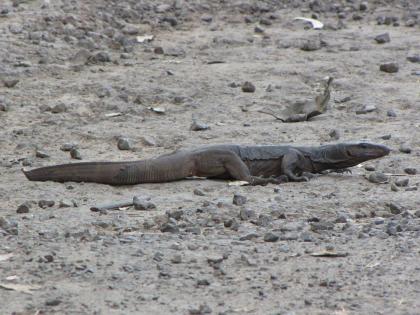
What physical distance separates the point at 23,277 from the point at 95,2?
7554 millimetres

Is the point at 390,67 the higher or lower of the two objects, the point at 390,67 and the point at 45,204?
the lower

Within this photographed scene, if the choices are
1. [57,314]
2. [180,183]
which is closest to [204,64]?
[180,183]

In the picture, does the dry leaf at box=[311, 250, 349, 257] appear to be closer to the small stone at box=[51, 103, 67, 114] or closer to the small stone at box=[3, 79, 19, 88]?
the small stone at box=[51, 103, 67, 114]

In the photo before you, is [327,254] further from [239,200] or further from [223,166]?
[223,166]

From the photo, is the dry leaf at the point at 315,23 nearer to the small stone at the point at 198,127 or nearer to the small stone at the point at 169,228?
the small stone at the point at 198,127

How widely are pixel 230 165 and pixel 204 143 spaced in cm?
84

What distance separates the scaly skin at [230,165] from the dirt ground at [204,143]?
0.08 m

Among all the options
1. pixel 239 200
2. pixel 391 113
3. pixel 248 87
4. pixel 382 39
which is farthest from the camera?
pixel 382 39

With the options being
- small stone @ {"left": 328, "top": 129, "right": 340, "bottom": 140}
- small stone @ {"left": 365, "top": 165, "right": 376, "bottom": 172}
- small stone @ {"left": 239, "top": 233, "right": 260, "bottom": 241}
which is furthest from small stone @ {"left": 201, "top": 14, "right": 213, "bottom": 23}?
small stone @ {"left": 239, "top": 233, "right": 260, "bottom": 241}

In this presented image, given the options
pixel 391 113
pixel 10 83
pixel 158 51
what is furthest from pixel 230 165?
pixel 158 51

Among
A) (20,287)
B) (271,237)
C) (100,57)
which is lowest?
(100,57)

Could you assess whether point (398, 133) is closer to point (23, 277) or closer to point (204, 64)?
point (204, 64)

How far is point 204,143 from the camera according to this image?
902 centimetres

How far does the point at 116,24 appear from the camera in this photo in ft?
40.7
